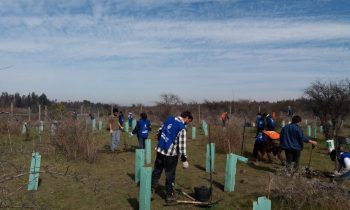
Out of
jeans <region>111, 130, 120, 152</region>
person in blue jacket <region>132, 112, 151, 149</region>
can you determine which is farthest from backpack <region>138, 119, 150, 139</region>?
jeans <region>111, 130, 120, 152</region>

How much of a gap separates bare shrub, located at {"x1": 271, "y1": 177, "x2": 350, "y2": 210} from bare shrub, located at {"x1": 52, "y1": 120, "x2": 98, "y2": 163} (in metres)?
7.08

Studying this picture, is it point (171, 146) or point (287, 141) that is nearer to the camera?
point (171, 146)

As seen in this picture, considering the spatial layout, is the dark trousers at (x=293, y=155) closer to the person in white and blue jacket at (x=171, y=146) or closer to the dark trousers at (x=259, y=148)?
the dark trousers at (x=259, y=148)

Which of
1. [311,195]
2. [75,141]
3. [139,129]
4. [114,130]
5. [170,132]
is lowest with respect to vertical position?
[311,195]

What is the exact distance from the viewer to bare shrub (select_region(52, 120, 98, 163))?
13.7 meters

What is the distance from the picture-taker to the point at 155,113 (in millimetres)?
41031

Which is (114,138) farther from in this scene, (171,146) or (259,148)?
(171,146)

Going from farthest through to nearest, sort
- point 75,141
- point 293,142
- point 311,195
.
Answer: point 75,141
point 293,142
point 311,195

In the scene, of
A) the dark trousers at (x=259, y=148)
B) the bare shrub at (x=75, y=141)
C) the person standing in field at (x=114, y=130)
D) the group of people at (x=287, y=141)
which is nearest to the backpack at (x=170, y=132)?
the group of people at (x=287, y=141)

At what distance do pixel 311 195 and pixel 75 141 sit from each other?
813cm

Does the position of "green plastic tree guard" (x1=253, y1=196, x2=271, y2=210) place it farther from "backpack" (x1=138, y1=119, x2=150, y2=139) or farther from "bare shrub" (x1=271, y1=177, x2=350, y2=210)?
"backpack" (x1=138, y1=119, x2=150, y2=139)

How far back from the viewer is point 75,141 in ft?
45.3

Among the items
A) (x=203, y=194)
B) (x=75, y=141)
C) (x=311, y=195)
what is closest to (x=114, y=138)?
(x=75, y=141)

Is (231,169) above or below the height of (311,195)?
above
